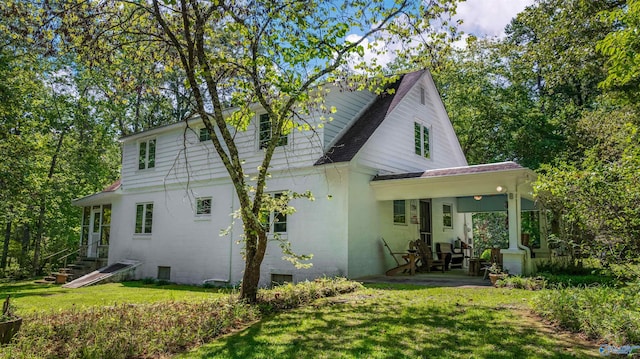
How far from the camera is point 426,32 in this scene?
893 centimetres

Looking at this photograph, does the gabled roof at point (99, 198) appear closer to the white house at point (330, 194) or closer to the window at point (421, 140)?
the white house at point (330, 194)

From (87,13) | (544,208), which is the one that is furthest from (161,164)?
(544,208)

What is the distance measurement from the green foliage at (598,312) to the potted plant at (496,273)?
3485 mm

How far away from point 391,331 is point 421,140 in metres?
11.2

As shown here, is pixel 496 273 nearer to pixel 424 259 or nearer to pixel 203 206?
pixel 424 259

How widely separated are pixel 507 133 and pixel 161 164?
685 inches

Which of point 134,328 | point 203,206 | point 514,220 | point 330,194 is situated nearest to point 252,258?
point 134,328

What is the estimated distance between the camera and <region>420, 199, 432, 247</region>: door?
1581 centimetres

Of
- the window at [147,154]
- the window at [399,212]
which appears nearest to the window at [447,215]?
the window at [399,212]

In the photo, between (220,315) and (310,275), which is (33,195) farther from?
(220,315)

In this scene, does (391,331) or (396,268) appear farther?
(396,268)

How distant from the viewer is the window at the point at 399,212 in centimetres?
1424

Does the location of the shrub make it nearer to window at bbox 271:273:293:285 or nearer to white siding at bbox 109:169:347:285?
white siding at bbox 109:169:347:285

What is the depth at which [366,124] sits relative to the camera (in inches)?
535
